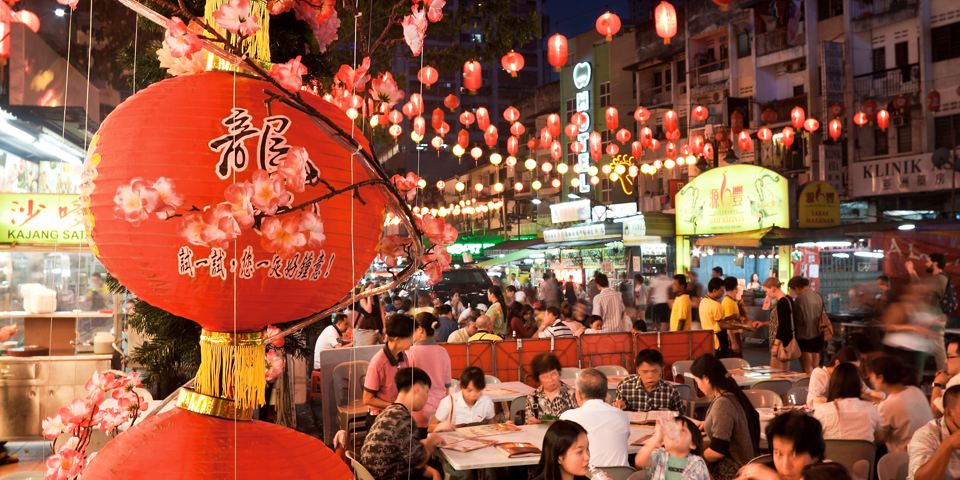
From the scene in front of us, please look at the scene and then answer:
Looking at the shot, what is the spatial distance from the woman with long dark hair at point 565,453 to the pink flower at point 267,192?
3.10 metres

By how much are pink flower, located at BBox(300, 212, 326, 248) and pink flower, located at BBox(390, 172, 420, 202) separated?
2.27ft

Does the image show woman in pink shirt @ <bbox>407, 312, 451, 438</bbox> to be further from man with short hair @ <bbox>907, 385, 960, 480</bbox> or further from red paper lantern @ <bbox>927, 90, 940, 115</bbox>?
red paper lantern @ <bbox>927, 90, 940, 115</bbox>

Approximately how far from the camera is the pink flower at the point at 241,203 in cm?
138

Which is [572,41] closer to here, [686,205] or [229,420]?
[686,205]

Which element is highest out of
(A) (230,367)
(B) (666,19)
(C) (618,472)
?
(B) (666,19)

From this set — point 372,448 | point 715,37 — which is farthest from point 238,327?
point 715,37

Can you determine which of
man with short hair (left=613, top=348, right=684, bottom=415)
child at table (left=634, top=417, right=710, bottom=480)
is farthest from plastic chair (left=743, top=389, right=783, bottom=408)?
child at table (left=634, top=417, right=710, bottom=480)

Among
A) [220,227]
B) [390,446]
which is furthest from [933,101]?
[220,227]

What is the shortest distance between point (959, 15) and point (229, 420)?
25.3 m

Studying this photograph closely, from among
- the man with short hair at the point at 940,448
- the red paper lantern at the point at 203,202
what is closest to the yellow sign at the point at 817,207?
the man with short hair at the point at 940,448

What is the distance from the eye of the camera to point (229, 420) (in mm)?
1711

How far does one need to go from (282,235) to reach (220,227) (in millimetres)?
123

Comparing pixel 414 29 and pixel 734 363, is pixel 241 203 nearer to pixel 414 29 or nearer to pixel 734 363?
pixel 414 29

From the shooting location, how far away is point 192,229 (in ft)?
4.58
